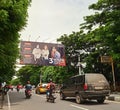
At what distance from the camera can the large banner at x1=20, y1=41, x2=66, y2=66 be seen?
47.2m

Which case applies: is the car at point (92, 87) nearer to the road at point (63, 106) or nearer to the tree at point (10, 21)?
the road at point (63, 106)

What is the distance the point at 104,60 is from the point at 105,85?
50.2 ft

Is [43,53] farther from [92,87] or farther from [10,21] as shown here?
[92,87]

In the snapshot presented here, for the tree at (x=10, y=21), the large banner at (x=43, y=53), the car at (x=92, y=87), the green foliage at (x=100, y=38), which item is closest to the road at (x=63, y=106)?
the car at (x=92, y=87)

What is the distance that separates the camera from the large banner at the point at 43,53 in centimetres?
4722

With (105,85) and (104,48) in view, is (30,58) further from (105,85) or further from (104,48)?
(105,85)

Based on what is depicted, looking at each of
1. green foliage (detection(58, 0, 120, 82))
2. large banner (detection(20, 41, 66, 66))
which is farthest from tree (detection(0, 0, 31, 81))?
large banner (detection(20, 41, 66, 66))

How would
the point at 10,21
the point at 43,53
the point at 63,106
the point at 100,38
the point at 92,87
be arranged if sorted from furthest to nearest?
the point at 43,53 < the point at 100,38 < the point at 10,21 < the point at 92,87 < the point at 63,106

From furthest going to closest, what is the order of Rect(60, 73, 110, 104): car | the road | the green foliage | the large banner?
the large banner → the green foliage → Rect(60, 73, 110, 104): car → the road

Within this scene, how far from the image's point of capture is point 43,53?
48.8 meters

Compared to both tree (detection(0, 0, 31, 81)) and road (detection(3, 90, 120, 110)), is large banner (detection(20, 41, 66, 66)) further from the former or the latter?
road (detection(3, 90, 120, 110))

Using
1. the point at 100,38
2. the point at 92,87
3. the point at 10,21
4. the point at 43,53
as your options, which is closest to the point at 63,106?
the point at 92,87

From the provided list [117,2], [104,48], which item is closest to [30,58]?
[104,48]

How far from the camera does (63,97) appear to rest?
997 inches
